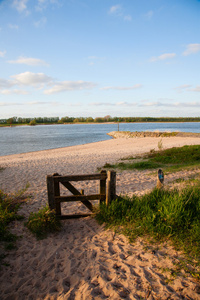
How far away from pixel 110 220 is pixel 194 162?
9084 mm

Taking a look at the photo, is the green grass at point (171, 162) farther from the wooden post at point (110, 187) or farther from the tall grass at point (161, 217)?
the wooden post at point (110, 187)

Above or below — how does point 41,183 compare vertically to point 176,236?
below

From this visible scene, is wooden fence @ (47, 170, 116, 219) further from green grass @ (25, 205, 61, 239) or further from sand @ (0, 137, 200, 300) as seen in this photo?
sand @ (0, 137, 200, 300)

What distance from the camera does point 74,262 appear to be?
3947 mm

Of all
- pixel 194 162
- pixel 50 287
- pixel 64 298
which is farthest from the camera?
pixel 194 162

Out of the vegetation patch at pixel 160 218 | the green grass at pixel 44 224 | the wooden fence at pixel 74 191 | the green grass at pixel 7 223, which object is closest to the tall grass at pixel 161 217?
the vegetation patch at pixel 160 218

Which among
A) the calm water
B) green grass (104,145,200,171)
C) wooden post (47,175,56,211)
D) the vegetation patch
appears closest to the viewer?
the vegetation patch

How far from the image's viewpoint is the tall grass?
4.24m

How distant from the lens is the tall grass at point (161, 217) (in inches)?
167

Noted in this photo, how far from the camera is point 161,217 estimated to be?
473 centimetres

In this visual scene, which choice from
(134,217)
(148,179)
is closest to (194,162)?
(148,179)

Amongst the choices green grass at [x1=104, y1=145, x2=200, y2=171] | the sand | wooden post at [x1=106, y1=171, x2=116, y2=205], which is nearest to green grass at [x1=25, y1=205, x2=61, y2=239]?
the sand

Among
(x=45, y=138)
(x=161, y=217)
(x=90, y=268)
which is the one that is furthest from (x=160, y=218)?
(x=45, y=138)

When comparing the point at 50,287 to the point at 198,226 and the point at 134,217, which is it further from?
the point at 198,226
